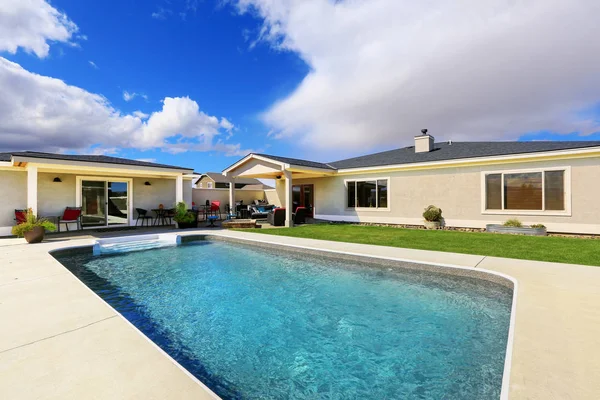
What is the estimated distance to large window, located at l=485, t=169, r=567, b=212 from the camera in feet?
32.9

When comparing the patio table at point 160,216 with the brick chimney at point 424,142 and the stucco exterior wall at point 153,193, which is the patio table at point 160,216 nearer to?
the stucco exterior wall at point 153,193

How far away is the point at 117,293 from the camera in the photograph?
5156 mm

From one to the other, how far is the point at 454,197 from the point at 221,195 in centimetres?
1726

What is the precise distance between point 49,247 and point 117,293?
4.87 m

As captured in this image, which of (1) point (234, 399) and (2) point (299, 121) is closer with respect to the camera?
(1) point (234, 399)

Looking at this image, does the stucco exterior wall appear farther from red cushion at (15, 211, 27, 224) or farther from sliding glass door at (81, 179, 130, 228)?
red cushion at (15, 211, 27, 224)

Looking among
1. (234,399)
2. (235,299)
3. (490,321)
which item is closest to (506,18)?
Answer: (490,321)

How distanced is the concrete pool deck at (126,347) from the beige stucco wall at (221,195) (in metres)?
17.3

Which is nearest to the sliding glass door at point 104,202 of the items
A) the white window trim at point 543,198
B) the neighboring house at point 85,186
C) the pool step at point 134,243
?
the neighboring house at point 85,186

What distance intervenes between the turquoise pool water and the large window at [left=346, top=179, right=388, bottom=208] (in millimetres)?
8136

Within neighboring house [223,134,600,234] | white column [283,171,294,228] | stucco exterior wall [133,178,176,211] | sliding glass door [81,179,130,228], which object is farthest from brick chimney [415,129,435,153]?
sliding glass door [81,179,130,228]

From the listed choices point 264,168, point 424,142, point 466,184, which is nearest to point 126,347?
point 264,168

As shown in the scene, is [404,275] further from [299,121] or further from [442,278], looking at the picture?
[299,121]

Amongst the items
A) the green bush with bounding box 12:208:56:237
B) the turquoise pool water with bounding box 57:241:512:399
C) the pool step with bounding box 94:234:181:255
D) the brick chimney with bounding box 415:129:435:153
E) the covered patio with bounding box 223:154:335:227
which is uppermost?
the brick chimney with bounding box 415:129:435:153
